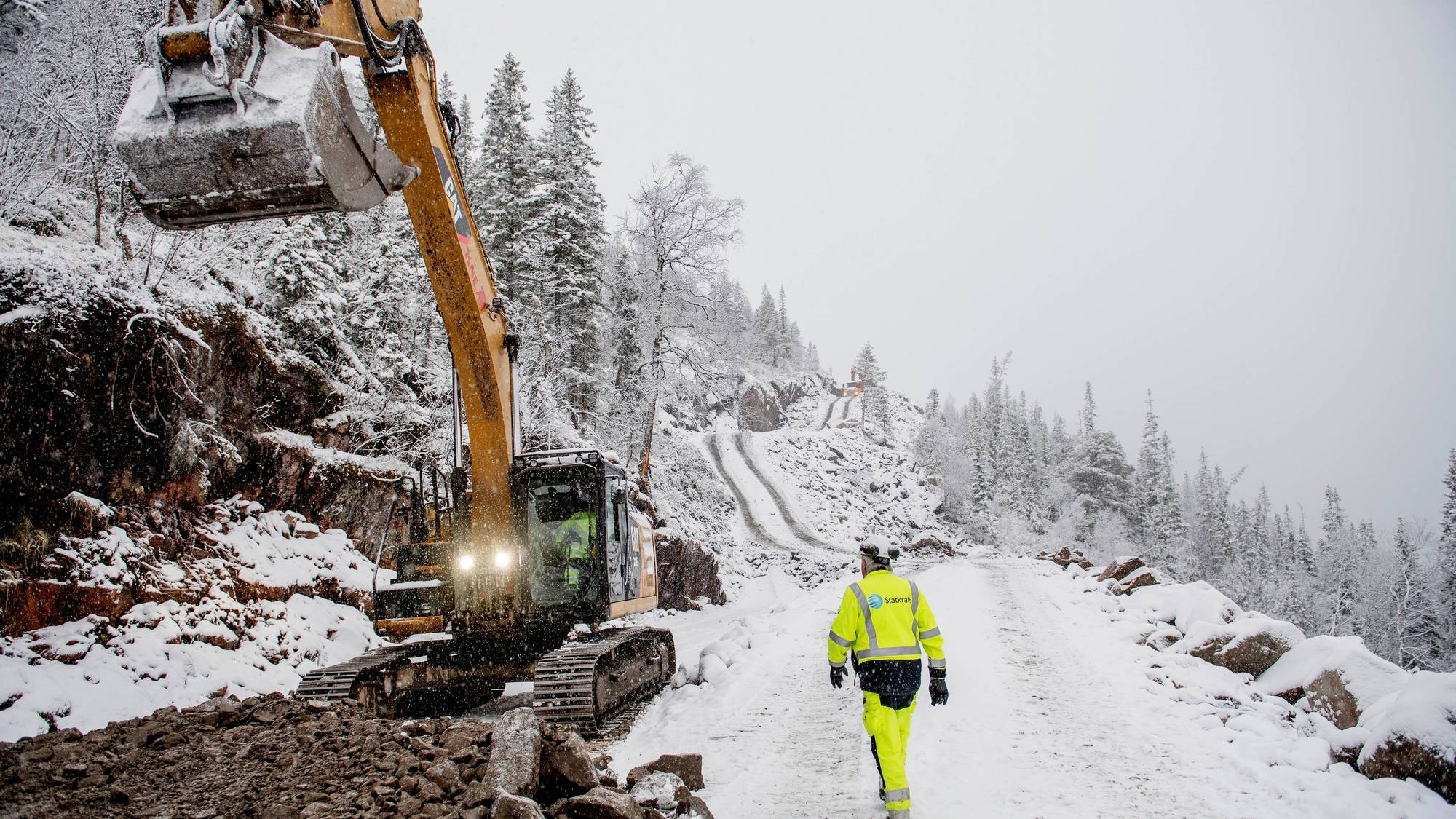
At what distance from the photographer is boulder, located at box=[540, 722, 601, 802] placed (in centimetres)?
402

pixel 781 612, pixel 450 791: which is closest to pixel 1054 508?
pixel 781 612

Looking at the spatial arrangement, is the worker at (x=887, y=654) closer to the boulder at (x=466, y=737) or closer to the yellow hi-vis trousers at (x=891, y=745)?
the yellow hi-vis trousers at (x=891, y=745)

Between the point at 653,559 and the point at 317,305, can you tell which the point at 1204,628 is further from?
the point at 317,305

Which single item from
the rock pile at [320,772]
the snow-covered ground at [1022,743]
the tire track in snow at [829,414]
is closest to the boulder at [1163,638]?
the snow-covered ground at [1022,743]

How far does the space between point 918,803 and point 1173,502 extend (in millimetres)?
53158

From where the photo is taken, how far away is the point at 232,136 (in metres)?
3.29

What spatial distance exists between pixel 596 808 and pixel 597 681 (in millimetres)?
3123

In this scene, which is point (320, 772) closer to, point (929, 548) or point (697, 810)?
point (697, 810)

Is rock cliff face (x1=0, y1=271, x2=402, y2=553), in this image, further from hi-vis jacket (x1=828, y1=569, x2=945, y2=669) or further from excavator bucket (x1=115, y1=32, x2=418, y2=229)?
hi-vis jacket (x1=828, y1=569, x2=945, y2=669)

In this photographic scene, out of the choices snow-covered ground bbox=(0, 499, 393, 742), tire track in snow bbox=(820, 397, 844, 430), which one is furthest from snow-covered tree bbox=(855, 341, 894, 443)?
snow-covered ground bbox=(0, 499, 393, 742)

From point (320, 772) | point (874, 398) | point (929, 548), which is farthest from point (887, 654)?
point (874, 398)

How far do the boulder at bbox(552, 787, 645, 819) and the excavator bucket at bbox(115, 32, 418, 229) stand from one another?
3511 mm

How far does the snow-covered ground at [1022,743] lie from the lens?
4.95 meters

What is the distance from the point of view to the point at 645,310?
2266 centimetres
